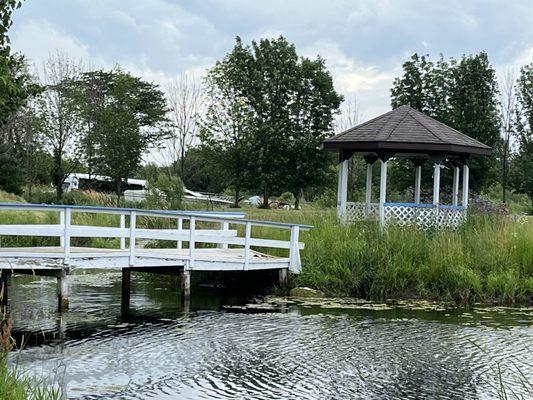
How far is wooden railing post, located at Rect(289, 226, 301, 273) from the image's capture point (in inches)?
655

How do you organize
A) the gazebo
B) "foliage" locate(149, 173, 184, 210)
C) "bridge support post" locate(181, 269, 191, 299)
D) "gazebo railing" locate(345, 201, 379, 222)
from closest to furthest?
"bridge support post" locate(181, 269, 191, 299)
the gazebo
"gazebo railing" locate(345, 201, 379, 222)
"foliage" locate(149, 173, 184, 210)

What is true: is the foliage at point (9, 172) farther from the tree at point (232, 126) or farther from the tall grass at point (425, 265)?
the tall grass at point (425, 265)

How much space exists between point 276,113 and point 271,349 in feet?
81.4

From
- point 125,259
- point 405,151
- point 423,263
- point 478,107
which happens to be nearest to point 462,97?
point 478,107

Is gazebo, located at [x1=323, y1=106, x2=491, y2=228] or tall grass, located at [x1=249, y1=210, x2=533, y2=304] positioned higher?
gazebo, located at [x1=323, y1=106, x2=491, y2=228]

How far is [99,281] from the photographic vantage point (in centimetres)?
1812

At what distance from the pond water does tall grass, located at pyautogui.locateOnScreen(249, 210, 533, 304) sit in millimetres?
971

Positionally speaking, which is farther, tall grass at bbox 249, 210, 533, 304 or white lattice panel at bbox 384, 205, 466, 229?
white lattice panel at bbox 384, 205, 466, 229

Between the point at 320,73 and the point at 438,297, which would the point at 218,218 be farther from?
the point at 320,73

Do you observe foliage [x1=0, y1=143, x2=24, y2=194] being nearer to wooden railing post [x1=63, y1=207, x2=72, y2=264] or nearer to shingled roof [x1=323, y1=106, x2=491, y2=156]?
shingled roof [x1=323, y1=106, x2=491, y2=156]

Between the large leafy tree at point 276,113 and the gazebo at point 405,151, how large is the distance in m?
11.6

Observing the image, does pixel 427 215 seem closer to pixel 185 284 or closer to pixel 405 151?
pixel 405 151

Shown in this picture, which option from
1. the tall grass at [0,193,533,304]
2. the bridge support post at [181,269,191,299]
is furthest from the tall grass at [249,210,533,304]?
the bridge support post at [181,269,191,299]

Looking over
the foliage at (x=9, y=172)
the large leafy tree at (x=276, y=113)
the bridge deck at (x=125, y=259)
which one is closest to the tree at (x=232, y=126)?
the large leafy tree at (x=276, y=113)
